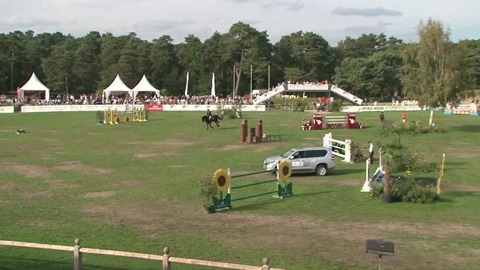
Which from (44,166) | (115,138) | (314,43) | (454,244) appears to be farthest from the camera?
(314,43)

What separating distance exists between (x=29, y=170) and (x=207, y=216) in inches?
537

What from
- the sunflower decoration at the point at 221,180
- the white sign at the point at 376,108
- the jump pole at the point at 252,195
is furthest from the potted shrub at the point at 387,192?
the white sign at the point at 376,108

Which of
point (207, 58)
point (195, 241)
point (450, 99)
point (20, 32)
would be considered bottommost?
point (195, 241)

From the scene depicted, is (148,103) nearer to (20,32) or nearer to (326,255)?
(326,255)

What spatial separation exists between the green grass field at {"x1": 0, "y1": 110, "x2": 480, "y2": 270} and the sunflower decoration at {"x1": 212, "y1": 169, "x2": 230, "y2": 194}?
0.93 m

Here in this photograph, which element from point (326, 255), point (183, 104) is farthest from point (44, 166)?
point (183, 104)

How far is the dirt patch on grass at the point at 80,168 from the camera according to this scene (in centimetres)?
2856

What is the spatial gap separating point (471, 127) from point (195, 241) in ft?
129

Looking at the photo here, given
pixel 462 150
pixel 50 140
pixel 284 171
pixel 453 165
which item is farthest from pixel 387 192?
pixel 50 140

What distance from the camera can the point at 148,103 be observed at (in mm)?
83188

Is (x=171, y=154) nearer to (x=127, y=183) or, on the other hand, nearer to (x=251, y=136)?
(x=251, y=136)

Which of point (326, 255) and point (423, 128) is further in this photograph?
point (423, 128)

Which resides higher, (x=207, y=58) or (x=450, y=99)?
(x=207, y=58)

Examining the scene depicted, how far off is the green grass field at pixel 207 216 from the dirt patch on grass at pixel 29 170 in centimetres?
5
